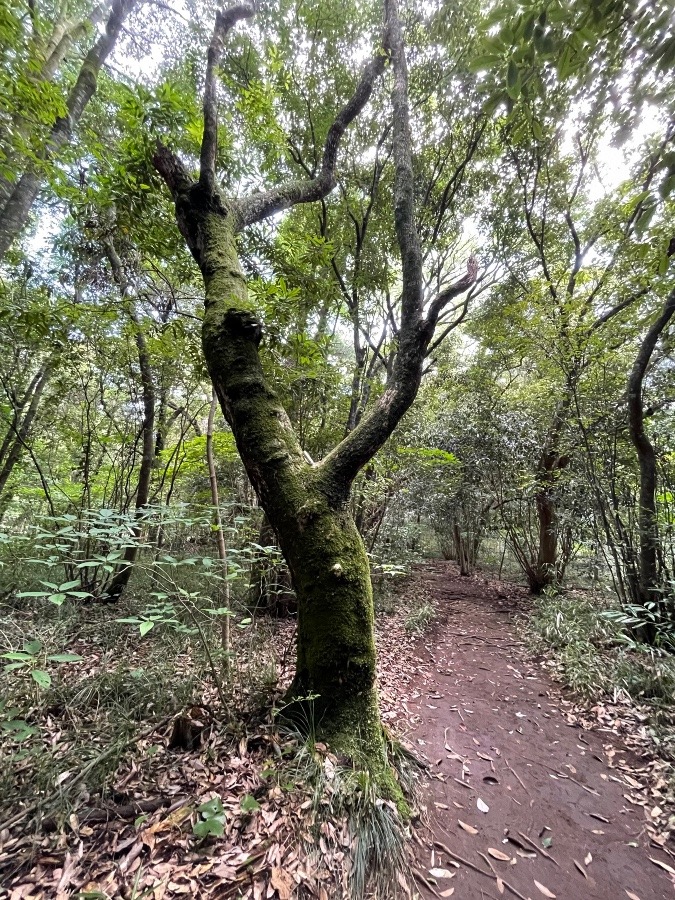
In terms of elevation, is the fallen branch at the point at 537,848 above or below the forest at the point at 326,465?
below

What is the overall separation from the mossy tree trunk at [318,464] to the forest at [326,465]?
21 millimetres

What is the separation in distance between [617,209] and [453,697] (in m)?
7.58

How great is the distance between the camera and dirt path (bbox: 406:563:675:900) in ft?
5.61

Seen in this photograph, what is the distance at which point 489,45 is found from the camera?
1.24 m

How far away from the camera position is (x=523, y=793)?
2.24 metres

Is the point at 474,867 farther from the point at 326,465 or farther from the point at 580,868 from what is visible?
the point at 326,465

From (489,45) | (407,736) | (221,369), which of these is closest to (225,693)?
(407,736)

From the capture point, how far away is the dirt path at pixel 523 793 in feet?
5.61

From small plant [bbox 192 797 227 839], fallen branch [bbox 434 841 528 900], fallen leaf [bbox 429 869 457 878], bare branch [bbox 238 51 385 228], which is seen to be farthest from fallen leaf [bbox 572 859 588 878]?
bare branch [bbox 238 51 385 228]

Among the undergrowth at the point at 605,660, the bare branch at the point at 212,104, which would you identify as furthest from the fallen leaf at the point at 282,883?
the bare branch at the point at 212,104

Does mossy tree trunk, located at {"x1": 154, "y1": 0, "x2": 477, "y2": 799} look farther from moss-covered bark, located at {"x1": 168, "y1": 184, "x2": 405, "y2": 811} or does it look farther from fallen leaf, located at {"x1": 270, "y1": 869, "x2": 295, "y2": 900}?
fallen leaf, located at {"x1": 270, "y1": 869, "x2": 295, "y2": 900}

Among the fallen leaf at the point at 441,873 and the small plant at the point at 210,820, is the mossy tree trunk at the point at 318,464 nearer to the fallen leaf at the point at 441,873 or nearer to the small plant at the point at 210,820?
the fallen leaf at the point at 441,873

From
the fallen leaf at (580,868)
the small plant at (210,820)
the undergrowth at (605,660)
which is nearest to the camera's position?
the small plant at (210,820)

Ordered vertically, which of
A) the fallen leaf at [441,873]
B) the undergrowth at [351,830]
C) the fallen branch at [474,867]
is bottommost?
the fallen branch at [474,867]
